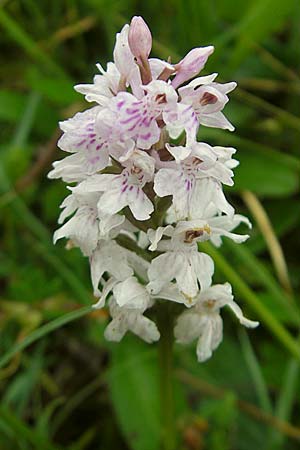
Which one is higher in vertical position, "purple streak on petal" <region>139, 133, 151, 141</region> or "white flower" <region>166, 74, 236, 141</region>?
"purple streak on petal" <region>139, 133, 151, 141</region>

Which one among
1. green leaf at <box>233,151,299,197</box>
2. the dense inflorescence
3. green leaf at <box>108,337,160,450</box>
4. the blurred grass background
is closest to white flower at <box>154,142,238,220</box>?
the dense inflorescence

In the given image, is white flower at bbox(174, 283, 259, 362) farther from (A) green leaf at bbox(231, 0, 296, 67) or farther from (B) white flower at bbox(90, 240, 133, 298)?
(A) green leaf at bbox(231, 0, 296, 67)

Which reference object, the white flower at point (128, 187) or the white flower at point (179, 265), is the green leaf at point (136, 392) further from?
the white flower at point (128, 187)

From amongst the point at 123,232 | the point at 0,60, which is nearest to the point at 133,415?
the point at 123,232

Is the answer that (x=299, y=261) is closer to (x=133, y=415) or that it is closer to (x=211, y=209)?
(x=133, y=415)

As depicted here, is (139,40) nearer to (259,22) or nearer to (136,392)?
(136,392)

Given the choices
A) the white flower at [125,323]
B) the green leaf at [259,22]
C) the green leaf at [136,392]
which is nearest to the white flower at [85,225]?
the white flower at [125,323]

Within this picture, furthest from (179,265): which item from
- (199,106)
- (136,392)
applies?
(136,392)
